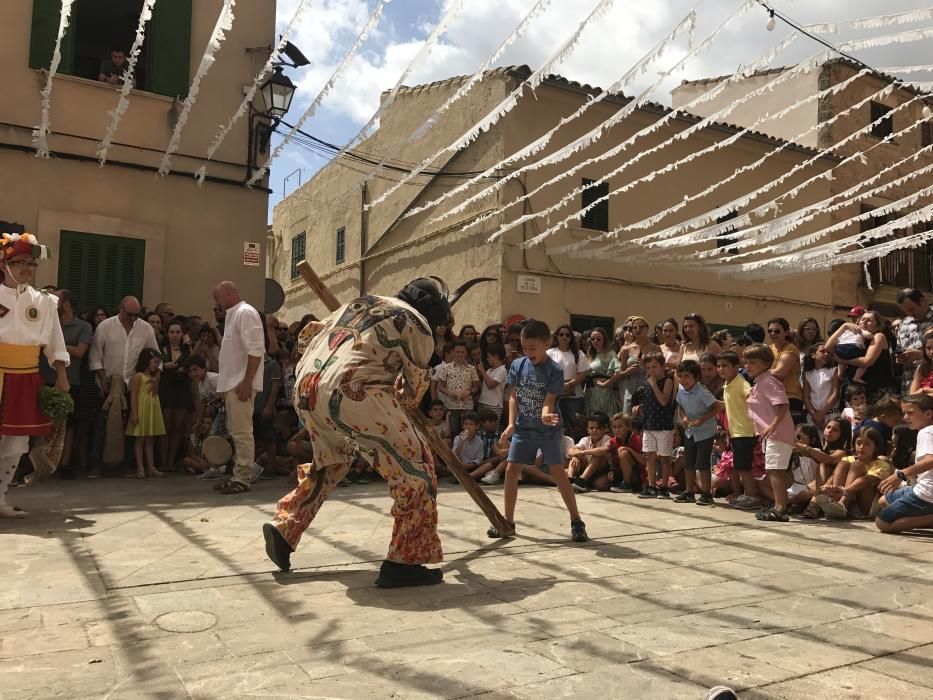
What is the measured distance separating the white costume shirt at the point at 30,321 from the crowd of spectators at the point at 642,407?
2.16m

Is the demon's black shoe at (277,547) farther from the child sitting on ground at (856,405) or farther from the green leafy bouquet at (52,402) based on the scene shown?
the child sitting on ground at (856,405)

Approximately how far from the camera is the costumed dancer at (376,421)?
12.9 feet

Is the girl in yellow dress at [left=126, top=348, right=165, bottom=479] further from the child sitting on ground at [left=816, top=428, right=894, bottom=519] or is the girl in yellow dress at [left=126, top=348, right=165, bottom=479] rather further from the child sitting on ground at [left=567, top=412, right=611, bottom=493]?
the child sitting on ground at [left=816, top=428, right=894, bottom=519]

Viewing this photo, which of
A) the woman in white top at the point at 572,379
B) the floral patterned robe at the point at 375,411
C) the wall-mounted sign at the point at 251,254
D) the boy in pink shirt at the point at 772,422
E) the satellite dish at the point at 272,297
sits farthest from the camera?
the satellite dish at the point at 272,297

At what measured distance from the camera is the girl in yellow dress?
8047 mm

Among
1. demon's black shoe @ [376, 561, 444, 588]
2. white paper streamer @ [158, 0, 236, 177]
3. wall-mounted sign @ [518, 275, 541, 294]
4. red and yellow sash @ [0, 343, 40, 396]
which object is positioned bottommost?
demon's black shoe @ [376, 561, 444, 588]

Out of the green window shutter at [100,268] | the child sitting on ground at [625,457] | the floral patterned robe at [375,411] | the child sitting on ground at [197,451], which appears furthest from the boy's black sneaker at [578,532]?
the green window shutter at [100,268]

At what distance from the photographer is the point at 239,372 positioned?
7020 mm

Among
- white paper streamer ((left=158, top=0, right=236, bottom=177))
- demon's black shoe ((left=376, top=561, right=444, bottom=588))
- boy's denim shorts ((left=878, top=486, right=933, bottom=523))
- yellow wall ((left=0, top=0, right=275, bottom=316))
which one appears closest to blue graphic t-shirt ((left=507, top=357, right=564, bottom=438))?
demon's black shoe ((left=376, top=561, right=444, bottom=588))

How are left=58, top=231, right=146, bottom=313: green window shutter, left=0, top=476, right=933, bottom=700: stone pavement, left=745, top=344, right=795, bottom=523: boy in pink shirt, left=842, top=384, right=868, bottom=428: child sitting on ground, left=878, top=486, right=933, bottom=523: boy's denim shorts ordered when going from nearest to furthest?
left=0, top=476, right=933, bottom=700: stone pavement < left=878, top=486, right=933, bottom=523: boy's denim shorts < left=745, top=344, right=795, bottom=523: boy in pink shirt < left=842, top=384, right=868, bottom=428: child sitting on ground < left=58, top=231, right=146, bottom=313: green window shutter

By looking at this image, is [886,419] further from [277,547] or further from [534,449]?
[277,547]

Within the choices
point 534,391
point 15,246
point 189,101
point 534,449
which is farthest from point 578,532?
point 189,101

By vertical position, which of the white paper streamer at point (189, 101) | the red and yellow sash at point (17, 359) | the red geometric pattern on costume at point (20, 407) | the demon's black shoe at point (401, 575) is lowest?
the demon's black shoe at point (401, 575)

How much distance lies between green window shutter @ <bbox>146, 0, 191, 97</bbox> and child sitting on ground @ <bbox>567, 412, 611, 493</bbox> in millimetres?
7006
